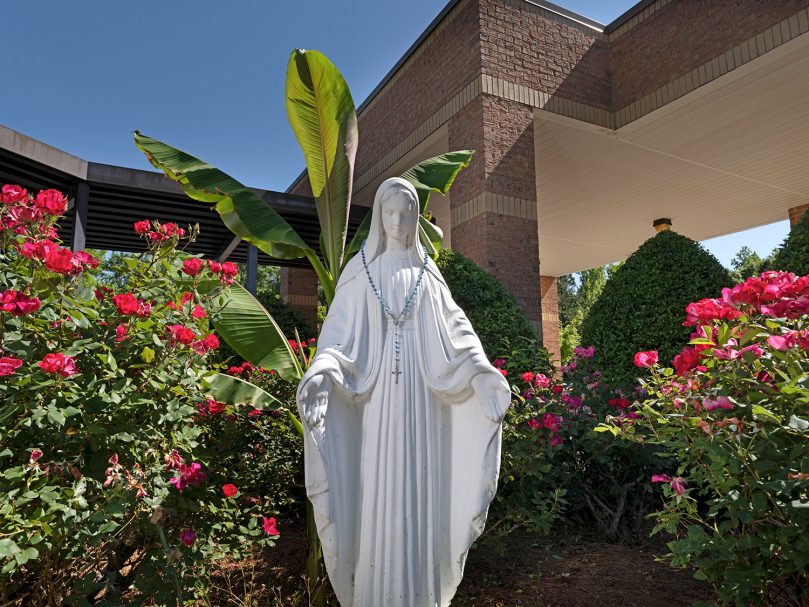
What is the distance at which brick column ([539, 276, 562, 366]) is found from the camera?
1614 centimetres

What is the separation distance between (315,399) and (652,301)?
5.37 meters

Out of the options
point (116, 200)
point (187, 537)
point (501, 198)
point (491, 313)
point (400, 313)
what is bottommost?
point (187, 537)

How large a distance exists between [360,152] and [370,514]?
421 inches

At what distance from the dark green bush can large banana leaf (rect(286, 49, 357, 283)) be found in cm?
173

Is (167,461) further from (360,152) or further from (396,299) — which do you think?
(360,152)

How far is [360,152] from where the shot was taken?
40.2 ft

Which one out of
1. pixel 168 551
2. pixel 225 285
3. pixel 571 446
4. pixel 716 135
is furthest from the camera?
pixel 716 135

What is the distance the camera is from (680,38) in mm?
8641

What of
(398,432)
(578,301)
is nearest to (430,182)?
(398,432)

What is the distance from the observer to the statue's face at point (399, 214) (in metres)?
2.79

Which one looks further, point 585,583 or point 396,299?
point 585,583

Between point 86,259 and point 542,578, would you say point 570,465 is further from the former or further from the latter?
point 86,259

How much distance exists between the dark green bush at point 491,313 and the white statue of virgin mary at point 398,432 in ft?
9.84

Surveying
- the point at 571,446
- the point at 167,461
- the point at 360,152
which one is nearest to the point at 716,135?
the point at 360,152
